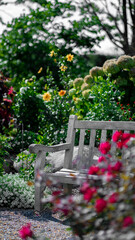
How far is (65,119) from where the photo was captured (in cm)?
598

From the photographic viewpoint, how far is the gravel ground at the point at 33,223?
9.71 feet

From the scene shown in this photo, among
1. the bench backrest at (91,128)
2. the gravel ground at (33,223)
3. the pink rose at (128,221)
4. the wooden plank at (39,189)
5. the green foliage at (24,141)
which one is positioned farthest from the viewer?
the green foliage at (24,141)

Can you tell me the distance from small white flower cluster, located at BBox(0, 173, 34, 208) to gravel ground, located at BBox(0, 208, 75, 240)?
10 centimetres

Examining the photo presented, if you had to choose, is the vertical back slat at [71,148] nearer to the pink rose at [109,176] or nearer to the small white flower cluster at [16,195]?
the small white flower cluster at [16,195]

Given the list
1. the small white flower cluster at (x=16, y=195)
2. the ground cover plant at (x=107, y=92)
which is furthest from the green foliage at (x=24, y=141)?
the small white flower cluster at (x=16, y=195)

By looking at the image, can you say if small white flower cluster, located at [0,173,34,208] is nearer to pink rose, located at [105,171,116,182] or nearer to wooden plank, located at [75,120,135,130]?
wooden plank, located at [75,120,135,130]

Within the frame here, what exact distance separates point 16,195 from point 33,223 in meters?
0.68

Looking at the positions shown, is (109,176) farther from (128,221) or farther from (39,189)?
(39,189)

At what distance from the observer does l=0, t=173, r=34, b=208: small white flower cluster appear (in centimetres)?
381

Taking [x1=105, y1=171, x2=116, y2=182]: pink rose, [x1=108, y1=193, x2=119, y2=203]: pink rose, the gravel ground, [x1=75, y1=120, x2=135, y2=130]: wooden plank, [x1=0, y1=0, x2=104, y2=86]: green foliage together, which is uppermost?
[x1=0, y1=0, x2=104, y2=86]: green foliage

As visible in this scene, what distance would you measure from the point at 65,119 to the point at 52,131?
38 cm

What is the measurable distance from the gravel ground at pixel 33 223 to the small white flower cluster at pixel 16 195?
0.32ft

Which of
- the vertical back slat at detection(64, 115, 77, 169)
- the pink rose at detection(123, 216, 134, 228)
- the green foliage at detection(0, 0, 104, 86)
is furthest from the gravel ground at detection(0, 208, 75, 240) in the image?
the green foliage at detection(0, 0, 104, 86)

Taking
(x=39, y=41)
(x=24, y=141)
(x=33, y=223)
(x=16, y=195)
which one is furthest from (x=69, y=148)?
(x=39, y=41)
